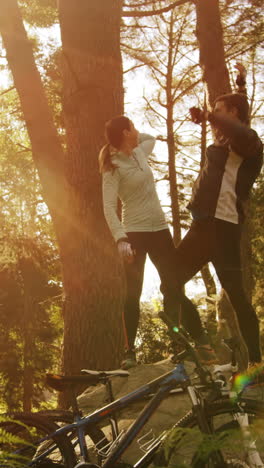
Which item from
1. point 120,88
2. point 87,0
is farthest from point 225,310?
point 87,0

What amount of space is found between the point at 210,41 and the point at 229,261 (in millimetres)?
6453

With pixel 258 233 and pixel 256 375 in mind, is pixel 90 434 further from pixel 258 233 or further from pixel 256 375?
pixel 258 233

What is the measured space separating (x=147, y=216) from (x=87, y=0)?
3187mm

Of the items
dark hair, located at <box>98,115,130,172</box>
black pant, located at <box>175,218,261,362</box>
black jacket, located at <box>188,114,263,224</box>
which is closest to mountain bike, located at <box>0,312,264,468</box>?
black pant, located at <box>175,218,261,362</box>

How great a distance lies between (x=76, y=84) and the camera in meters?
6.47

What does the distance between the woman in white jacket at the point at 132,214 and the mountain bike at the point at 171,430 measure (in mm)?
1163

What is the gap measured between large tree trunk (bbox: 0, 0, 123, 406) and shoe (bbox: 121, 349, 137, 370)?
1266 millimetres

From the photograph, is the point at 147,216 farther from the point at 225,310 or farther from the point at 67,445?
the point at 225,310

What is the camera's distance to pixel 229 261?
4.28 metres

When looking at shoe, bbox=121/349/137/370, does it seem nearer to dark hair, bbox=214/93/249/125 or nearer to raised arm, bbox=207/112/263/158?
raised arm, bbox=207/112/263/158

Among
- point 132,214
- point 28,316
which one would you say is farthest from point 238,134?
point 28,316

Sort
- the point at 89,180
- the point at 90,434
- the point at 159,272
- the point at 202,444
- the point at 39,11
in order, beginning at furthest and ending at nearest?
the point at 39,11, the point at 89,180, the point at 159,272, the point at 90,434, the point at 202,444

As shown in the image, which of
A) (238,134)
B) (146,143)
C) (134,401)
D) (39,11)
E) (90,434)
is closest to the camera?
(134,401)

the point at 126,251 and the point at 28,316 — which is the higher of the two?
the point at 126,251
